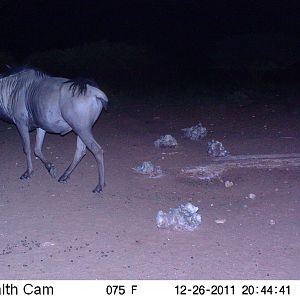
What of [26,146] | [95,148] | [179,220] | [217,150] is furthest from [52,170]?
[179,220]

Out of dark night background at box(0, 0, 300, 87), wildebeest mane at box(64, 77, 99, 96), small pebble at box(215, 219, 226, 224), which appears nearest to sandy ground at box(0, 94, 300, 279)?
small pebble at box(215, 219, 226, 224)

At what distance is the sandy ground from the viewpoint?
5242 millimetres

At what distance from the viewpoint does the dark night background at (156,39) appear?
73.0 feet

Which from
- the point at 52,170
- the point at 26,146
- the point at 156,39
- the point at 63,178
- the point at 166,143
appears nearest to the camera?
the point at 63,178

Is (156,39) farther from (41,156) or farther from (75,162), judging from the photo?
(75,162)

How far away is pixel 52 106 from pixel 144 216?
7.06 ft

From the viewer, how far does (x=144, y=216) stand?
6.64 meters

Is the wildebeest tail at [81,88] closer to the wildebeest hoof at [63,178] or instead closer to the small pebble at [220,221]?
the wildebeest hoof at [63,178]

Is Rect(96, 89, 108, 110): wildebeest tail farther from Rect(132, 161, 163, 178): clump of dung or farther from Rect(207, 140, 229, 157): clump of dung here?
Rect(207, 140, 229, 157): clump of dung

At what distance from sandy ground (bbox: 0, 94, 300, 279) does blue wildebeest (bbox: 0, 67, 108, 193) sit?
517 mm

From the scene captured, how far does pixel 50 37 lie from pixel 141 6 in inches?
322

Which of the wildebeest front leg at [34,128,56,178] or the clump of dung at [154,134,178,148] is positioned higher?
the clump of dung at [154,134,178,148]

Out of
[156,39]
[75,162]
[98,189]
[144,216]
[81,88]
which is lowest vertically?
[144,216]

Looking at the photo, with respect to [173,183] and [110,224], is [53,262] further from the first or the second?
[173,183]
